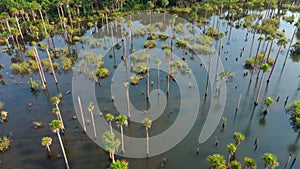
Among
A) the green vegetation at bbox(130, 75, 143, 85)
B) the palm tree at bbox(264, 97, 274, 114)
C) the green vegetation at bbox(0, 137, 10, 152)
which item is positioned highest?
the green vegetation at bbox(130, 75, 143, 85)

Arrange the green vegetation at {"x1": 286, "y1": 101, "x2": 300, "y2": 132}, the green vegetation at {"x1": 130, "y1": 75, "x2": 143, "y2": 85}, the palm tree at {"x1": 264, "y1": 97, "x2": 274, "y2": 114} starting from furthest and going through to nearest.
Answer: the green vegetation at {"x1": 130, "y1": 75, "x2": 143, "y2": 85} < the palm tree at {"x1": 264, "y1": 97, "x2": 274, "y2": 114} < the green vegetation at {"x1": 286, "y1": 101, "x2": 300, "y2": 132}

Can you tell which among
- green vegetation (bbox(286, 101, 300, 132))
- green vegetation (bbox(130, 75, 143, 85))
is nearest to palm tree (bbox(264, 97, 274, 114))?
green vegetation (bbox(286, 101, 300, 132))

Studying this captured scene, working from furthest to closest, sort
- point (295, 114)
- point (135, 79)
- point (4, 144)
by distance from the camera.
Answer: point (135, 79), point (295, 114), point (4, 144)

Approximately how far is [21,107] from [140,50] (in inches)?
1507

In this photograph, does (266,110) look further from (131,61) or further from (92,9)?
(92,9)

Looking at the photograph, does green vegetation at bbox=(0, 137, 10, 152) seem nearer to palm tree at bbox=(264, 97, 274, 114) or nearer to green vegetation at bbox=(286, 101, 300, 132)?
palm tree at bbox=(264, 97, 274, 114)

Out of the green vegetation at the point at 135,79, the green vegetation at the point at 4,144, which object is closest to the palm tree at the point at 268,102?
the green vegetation at the point at 135,79

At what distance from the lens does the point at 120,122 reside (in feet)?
124

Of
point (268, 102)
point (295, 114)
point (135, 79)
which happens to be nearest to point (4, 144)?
point (135, 79)

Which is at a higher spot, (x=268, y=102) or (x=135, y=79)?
(x=135, y=79)

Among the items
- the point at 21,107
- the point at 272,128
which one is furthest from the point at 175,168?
the point at 21,107

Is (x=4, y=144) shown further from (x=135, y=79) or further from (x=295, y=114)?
(x=295, y=114)

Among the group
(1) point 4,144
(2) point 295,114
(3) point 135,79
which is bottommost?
(1) point 4,144

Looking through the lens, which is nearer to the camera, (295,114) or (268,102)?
(268,102)
